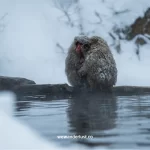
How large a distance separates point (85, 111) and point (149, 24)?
839cm

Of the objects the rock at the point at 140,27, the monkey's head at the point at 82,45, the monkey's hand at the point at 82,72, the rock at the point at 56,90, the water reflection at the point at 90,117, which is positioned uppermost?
the rock at the point at 140,27

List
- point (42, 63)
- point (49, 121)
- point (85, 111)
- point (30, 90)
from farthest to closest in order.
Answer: point (42, 63)
point (30, 90)
point (85, 111)
point (49, 121)

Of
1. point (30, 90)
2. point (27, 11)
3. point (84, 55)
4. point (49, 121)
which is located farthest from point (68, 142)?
point (27, 11)

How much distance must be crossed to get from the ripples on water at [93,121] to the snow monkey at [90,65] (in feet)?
6.78

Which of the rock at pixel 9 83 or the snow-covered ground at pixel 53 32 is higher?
the snow-covered ground at pixel 53 32

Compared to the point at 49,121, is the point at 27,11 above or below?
above

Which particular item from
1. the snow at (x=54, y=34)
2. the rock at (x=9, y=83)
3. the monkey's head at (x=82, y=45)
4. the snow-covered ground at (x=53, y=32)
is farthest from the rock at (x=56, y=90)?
the snow-covered ground at (x=53, y=32)

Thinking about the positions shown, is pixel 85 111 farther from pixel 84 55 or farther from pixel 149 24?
pixel 149 24

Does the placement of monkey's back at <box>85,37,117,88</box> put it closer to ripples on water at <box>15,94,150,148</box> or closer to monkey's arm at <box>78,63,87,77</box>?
monkey's arm at <box>78,63,87,77</box>

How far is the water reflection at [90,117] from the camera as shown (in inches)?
149

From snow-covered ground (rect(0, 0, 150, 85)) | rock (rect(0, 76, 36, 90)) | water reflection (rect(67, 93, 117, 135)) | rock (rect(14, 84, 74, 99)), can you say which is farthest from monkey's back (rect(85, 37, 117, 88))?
snow-covered ground (rect(0, 0, 150, 85))

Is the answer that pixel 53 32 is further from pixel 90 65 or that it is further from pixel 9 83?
pixel 9 83

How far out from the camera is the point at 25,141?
3.24 m

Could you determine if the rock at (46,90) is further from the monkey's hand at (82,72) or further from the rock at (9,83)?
the monkey's hand at (82,72)
